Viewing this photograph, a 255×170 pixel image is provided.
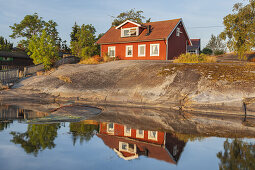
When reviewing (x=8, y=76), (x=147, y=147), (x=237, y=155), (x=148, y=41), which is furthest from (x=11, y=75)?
(x=237, y=155)

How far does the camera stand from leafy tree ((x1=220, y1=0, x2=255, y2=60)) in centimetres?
2372

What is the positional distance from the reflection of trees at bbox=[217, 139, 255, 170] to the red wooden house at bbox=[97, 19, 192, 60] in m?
20.9

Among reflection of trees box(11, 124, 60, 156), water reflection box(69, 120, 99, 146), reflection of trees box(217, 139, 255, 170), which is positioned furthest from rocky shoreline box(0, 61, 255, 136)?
reflection of trees box(11, 124, 60, 156)

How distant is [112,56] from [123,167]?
87.0ft

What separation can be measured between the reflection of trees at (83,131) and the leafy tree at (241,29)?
2222cm

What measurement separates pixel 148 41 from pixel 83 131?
21673 millimetres

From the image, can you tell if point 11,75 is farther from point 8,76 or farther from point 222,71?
point 222,71

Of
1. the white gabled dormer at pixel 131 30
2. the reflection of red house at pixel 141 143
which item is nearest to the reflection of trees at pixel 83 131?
the reflection of red house at pixel 141 143

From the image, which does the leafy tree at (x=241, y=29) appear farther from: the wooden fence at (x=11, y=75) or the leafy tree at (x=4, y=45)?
the leafy tree at (x=4, y=45)

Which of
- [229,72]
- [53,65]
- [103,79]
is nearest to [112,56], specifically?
[53,65]

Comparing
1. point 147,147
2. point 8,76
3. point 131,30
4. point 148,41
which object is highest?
point 131,30

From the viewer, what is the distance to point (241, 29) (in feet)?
80.2

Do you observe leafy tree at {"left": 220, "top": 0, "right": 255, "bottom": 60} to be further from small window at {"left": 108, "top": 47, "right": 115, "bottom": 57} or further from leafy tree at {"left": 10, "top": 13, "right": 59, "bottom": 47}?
leafy tree at {"left": 10, "top": 13, "right": 59, "bottom": 47}

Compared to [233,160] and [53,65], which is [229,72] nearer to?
[233,160]
